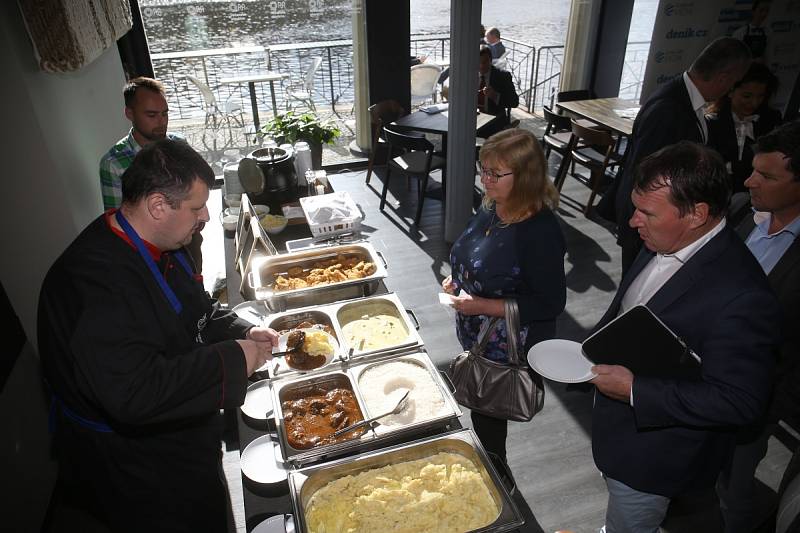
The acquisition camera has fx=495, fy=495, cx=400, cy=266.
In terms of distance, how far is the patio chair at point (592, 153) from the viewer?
4449 mm

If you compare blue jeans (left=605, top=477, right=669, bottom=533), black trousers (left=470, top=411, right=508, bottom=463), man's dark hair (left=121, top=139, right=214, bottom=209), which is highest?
man's dark hair (left=121, top=139, right=214, bottom=209)

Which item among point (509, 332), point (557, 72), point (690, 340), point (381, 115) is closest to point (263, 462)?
point (509, 332)

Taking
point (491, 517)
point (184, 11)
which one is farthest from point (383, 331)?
point (184, 11)

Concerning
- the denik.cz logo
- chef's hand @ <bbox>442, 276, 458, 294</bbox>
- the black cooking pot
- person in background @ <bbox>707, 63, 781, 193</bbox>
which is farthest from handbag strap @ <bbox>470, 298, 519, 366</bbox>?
the denik.cz logo

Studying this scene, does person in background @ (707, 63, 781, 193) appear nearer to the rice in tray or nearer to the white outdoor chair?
the rice in tray

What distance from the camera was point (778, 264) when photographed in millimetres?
1809

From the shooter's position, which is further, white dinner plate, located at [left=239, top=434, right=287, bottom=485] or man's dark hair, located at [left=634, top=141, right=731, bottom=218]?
white dinner plate, located at [left=239, top=434, right=287, bottom=485]

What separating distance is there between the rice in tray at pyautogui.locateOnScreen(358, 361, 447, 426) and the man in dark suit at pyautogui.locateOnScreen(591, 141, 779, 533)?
573 millimetres

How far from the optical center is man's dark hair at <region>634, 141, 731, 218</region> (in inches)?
50.0

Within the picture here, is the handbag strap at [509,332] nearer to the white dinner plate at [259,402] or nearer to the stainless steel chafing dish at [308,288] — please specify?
the stainless steel chafing dish at [308,288]

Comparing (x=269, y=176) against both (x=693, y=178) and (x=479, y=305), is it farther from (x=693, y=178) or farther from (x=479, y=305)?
(x=693, y=178)

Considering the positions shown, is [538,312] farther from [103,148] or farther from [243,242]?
[103,148]

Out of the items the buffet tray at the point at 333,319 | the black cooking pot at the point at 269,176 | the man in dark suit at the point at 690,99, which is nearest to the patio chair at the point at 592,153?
the man in dark suit at the point at 690,99

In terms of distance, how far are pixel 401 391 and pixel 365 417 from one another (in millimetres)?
178
